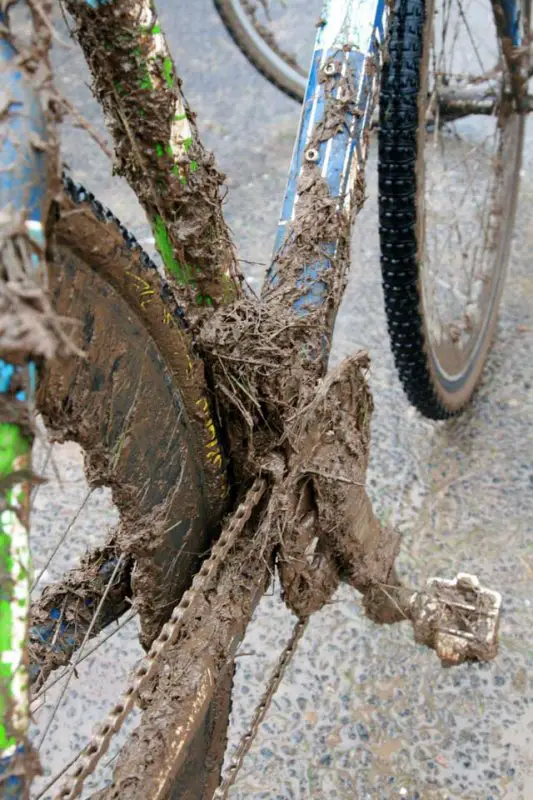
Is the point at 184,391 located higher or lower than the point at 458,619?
higher

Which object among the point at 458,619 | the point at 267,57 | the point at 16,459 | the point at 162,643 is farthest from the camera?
the point at 267,57

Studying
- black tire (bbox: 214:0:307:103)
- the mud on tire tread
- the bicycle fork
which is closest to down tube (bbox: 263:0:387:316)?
the bicycle fork

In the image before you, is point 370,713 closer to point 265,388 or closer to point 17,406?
point 265,388

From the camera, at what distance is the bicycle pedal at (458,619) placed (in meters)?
0.97

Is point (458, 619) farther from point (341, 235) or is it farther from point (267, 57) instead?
point (267, 57)

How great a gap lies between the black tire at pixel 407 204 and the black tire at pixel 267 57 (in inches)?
41.6

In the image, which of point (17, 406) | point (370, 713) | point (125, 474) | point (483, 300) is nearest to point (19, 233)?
point (17, 406)

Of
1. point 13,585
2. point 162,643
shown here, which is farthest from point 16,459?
point 162,643

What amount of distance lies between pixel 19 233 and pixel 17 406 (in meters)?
0.09

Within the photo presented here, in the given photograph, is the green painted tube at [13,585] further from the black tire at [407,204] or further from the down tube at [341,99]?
the black tire at [407,204]

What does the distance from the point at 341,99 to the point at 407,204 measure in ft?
0.89

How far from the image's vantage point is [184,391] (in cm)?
72

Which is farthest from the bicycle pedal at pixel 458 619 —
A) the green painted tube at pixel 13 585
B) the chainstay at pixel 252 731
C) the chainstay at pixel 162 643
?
the green painted tube at pixel 13 585

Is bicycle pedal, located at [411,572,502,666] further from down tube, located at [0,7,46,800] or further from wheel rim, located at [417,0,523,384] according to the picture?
down tube, located at [0,7,46,800]
